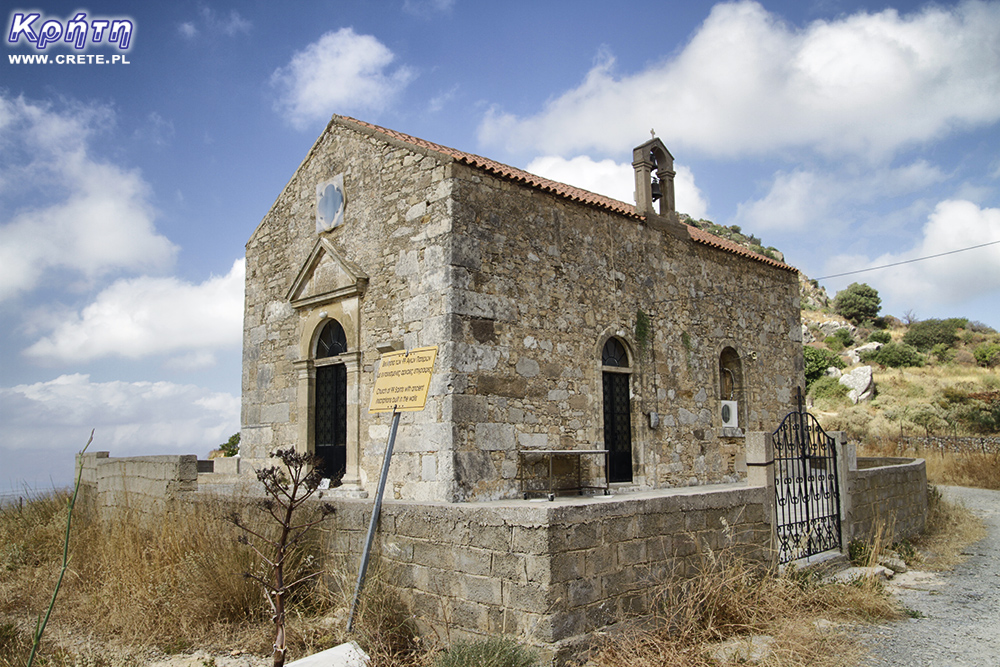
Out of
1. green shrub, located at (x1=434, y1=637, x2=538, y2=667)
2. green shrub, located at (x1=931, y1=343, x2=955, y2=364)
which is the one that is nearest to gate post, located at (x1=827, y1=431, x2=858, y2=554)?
green shrub, located at (x1=434, y1=637, x2=538, y2=667)

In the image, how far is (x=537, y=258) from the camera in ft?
30.8

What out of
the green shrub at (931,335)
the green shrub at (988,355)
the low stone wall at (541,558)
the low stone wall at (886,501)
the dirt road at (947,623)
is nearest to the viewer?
the low stone wall at (541,558)

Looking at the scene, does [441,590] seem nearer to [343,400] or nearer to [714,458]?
[343,400]

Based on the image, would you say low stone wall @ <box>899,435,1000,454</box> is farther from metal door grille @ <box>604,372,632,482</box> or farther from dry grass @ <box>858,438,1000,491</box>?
metal door grille @ <box>604,372,632,482</box>

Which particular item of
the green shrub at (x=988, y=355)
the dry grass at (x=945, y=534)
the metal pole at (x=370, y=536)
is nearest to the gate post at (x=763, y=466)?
the dry grass at (x=945, y=534)

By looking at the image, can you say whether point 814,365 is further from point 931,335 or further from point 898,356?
point 931,335

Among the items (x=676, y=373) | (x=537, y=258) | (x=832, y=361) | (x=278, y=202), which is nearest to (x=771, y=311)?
(x=676, y=373)

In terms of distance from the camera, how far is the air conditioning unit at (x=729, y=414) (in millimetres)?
12367

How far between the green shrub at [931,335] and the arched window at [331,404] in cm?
4161

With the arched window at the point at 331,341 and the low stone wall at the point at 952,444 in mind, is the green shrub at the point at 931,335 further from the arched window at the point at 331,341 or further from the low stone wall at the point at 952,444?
the arched window at the point at 331,341

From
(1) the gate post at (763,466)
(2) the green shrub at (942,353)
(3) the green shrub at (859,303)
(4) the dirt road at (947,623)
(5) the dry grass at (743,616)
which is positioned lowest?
(4) the dirt road at (947,623)

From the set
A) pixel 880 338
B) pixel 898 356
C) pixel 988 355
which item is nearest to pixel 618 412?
pixel 898 356

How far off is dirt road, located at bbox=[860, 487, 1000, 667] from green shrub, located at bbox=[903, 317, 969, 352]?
124 ft

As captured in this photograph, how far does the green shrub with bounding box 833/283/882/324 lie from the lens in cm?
4944
